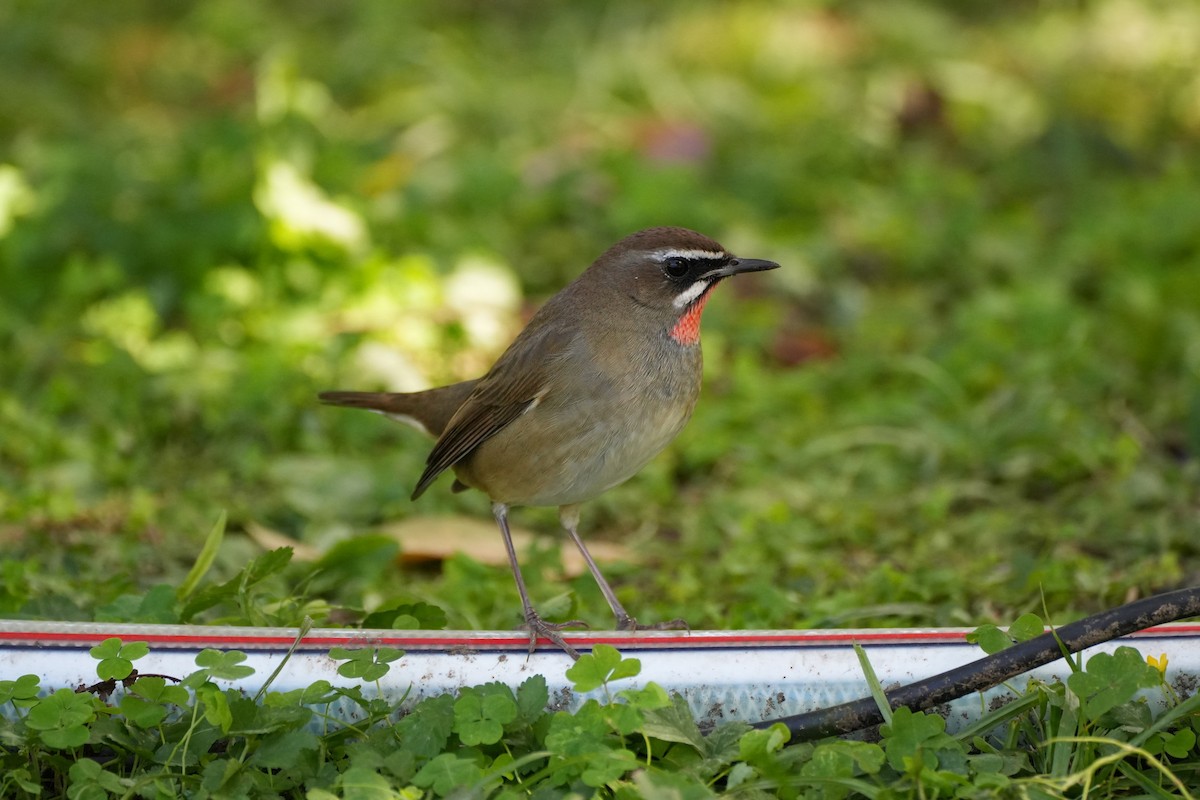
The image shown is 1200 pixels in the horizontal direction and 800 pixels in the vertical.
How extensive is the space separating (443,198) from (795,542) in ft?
13.1

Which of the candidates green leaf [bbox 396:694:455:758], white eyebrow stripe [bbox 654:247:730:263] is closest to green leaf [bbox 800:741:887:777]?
green leaf [bbox 396:694:455:758]

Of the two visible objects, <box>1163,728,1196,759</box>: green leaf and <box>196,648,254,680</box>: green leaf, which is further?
<box>196,648,254,680</box>: green leaf

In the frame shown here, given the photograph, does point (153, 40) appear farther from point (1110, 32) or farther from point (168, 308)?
point (1110, 32)

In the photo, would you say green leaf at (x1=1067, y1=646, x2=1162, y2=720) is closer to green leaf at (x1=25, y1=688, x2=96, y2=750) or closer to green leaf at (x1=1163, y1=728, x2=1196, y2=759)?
green leaf at (x1=1163, y1=728, x2=1196, y2=759)

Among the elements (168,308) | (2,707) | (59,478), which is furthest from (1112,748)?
(168,308)

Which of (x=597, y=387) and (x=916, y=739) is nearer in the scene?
(x=916, y=739)

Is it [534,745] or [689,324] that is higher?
[689,324]

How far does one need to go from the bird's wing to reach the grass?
0.41m

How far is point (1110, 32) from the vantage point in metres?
11.2

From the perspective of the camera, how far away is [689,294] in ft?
17.2

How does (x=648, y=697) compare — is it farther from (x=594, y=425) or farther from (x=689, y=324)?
(x=689, y=324)

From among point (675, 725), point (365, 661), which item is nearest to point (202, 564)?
point (365, 661)

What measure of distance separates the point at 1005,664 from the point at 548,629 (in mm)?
1375

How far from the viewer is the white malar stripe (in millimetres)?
5238
